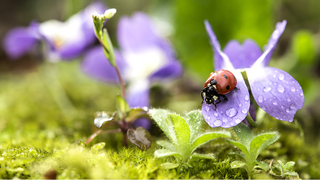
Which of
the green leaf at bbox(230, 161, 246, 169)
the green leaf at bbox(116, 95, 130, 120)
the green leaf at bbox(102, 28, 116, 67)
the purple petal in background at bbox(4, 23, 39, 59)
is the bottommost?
the green leaf at bbox(230, 161, 246, 169)

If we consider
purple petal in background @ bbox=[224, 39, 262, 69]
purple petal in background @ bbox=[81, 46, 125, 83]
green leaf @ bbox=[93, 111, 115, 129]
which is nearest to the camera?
green leaf @ bbox=[93, 111, 115, 129]

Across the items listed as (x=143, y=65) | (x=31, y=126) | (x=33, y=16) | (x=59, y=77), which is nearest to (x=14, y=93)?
(x=59, y=77)

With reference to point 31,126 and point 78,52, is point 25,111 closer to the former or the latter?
point 31,126

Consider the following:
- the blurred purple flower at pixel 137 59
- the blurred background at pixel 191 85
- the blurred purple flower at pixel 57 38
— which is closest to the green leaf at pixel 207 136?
the blurred background at pixel 191 85

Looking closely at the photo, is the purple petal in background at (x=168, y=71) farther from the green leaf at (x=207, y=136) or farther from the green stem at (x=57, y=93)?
the green leaf at (x=207, y=136)

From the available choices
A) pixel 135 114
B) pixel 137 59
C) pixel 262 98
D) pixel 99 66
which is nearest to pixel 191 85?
pixel 137 59

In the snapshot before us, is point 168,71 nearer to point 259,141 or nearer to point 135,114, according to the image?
point 135,114

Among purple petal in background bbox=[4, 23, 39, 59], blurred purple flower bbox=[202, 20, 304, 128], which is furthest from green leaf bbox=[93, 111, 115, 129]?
purple petal in background bbox=[4, 23, 39, 59]

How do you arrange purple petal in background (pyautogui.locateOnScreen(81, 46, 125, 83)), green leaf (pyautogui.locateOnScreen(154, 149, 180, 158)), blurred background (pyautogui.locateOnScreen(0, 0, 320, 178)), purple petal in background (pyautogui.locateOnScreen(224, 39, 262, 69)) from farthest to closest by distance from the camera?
1. purple petal in background (pyautogui.locateOnScreen(81, 46, 125, 83))
2. blurred background (pyautogui.locateOnScreen(0, 0, 320, 178))
3. purple petal in background (pyautogui.locateOnScreen(224, 39, 262, 69))
4. green leaf (pyautogui.locateOnScreen(154, 149, 180, 158))

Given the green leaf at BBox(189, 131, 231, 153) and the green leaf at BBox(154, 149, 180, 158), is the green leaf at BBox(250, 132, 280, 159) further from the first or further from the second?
the green leaf at BBox(154, 149, 180, 158)
